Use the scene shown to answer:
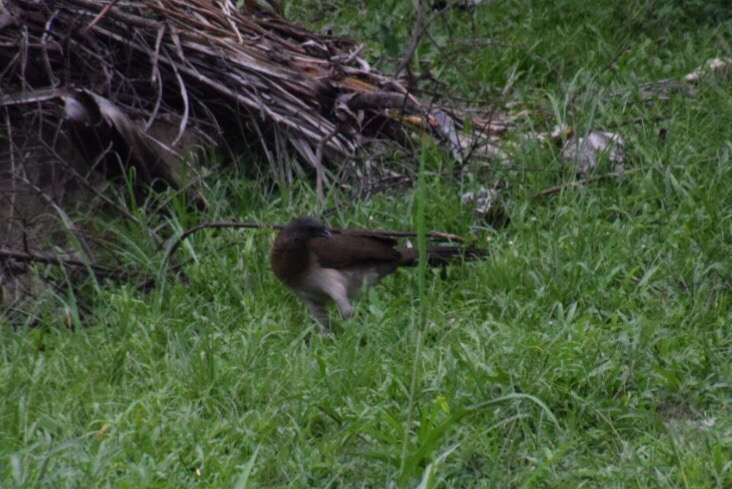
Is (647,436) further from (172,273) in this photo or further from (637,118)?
(637,118)

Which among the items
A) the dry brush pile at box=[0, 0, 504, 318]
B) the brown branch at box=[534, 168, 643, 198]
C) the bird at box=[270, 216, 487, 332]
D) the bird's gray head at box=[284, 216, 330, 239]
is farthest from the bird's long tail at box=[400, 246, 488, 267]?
the dry brush pile at box=[0, 0, 504, 318]

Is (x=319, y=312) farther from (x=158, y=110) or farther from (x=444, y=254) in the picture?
(x=158, y=110)

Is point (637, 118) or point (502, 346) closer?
point (502, 346)

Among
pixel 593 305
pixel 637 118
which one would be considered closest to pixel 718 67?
pixel 637 118

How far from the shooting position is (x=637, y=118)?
8477 mm

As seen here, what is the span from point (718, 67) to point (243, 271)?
367 centimetres

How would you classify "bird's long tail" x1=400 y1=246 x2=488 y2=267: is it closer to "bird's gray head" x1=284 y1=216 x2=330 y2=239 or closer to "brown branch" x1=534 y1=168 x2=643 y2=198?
"bird's gray head" x1=284 y1=216 x2=330 y2=239

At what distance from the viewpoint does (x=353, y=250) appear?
7.03 m

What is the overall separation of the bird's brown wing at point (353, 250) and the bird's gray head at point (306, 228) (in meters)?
0.05

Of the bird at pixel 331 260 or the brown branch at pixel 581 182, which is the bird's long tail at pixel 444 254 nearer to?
the bird at pixel 331 260

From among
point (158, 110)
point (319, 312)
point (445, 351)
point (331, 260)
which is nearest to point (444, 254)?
point (331, 260)

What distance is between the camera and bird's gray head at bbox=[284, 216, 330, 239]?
6953 mm

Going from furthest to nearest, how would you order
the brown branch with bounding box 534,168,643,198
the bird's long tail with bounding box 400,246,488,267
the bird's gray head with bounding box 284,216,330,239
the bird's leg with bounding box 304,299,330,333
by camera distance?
the brown branch with bounding box 534,168,643,198
the bird's long tail with bounding box 400,246,488,267
the bird's gray head with bounding box 284,216,330,239
the bird's leg with bounding box 304,299,330,333

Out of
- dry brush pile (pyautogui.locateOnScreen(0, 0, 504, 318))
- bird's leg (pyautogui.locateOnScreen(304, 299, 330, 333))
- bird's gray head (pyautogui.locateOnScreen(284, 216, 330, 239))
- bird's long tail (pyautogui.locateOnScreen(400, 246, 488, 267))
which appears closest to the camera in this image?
bird's leg (pyautogui.locateOnScreen(304, 299, 330, 333))
